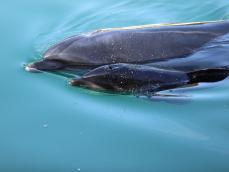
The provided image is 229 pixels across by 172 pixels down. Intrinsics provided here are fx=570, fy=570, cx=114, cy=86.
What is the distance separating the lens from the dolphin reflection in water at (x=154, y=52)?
6711mm

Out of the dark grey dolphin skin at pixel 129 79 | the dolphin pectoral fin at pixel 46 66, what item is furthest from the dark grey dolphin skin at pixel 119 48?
the dark grey dolphin skin at pixel 129 79

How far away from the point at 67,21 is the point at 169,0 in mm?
1980

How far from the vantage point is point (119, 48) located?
6.91 m

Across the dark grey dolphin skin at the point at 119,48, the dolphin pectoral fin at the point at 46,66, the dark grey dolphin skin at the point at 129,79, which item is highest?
the dark grey dolphin skin at the point at 119,48

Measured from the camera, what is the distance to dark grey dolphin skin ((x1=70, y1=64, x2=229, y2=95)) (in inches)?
248

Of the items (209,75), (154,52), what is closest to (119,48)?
(154,52)

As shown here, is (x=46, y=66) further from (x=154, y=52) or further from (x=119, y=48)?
(x=154, y=52)

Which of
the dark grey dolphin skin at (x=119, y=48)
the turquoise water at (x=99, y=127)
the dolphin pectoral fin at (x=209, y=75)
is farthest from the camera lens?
the dark grey dolphin skin at (x=119, y=48)

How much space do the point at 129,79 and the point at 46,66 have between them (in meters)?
1.19

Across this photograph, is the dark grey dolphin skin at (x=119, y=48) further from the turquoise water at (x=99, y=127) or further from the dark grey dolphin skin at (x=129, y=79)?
the dark grey dolphin skin at (x=129, y=79)

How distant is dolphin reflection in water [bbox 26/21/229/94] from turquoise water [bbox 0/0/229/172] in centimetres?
20

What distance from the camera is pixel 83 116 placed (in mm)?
6062

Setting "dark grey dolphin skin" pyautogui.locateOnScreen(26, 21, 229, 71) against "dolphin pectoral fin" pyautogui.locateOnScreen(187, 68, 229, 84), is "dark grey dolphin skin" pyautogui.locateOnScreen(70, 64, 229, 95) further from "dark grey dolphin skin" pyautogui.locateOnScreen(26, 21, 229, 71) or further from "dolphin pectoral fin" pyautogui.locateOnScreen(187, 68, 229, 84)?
"dark grey dolphin skin" pyautogui.locateOnScreen(26, 21, 229, 71)

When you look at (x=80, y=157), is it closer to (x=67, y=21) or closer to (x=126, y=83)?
(x=126, y=83)
